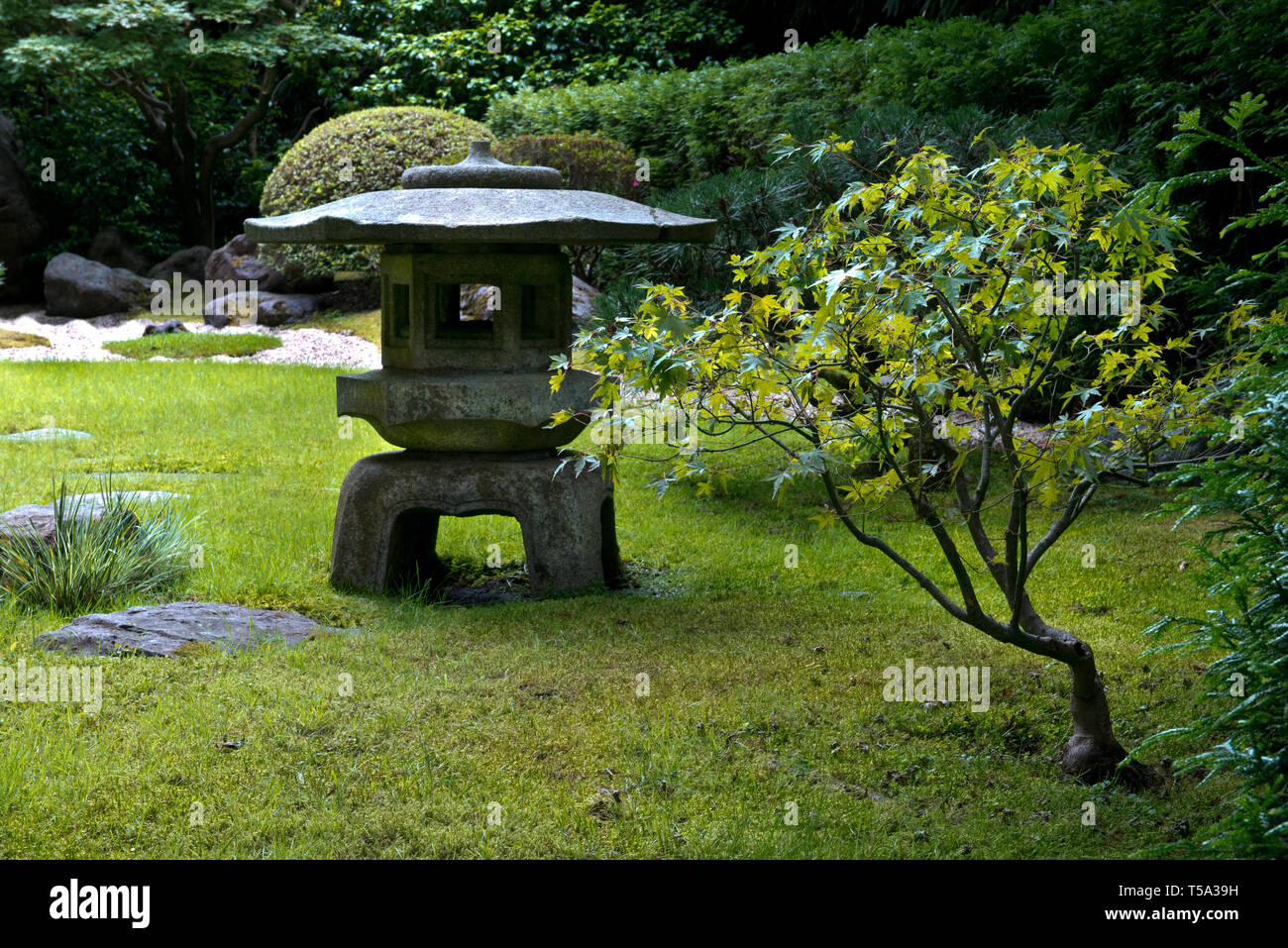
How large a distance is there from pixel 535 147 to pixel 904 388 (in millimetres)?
11329

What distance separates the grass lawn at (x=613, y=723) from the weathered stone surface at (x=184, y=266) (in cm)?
1326

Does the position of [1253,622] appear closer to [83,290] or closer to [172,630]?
[172,630]

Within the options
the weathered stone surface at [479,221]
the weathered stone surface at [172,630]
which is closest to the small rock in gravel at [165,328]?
the weathered stone surface at [479,221]

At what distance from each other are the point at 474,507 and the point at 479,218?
1381 millimetres

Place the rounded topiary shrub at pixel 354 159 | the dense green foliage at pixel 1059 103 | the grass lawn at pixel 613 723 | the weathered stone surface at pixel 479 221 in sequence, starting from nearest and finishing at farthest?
the grass lawn at pixel 613 723 → the weathered stone surface at pixel 479 221 → the dense green foliage at pixel 1059 103 → the rounded topiary shrub at pixel 354 159

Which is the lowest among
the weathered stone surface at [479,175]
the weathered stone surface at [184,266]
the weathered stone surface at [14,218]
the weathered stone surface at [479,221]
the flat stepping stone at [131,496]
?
the flat stepping stone at [131,496]

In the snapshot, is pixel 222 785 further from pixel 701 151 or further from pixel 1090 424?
pixel 701 151

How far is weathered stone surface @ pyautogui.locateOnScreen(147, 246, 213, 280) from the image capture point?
19109mm

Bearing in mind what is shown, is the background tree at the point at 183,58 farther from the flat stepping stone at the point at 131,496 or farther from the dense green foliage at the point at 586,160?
the flat stepping stone at the point at 131,496

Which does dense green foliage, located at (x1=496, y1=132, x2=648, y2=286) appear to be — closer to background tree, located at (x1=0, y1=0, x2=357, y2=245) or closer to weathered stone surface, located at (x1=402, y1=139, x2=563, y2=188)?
background tree, located at (x1=0, y1=0, x2=357, y2=245)

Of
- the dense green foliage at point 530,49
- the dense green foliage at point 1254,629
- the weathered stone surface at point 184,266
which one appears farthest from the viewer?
the weathered stone surface at point 184,266

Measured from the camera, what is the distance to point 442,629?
5379 mm

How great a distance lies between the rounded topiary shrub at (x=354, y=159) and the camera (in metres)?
15.1

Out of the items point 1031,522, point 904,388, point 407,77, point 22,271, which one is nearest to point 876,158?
point 1031,522
